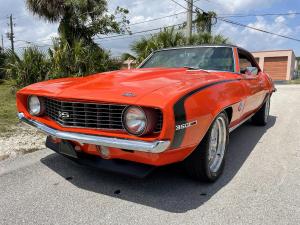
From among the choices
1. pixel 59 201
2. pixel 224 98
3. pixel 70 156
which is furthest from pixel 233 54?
pixel 59 201

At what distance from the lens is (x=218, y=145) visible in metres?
3.30

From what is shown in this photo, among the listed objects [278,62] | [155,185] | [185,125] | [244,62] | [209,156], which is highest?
[244,62]

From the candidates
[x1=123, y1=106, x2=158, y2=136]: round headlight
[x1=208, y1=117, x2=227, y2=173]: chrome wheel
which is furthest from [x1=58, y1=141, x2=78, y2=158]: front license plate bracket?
[x1=208, y1=117, x2=227, y2=173]: chrome wheel

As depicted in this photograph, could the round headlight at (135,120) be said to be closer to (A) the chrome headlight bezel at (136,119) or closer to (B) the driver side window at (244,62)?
(A) the chrome headlight bezel at (136,119)

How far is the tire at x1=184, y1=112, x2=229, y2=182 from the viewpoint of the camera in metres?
2.80

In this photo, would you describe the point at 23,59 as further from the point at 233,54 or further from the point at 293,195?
the point at 293,195

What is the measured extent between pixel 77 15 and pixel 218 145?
10.3 m

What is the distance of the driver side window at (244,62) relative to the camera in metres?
4.29

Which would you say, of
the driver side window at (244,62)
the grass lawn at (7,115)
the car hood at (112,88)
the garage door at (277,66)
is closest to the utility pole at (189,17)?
the grass lawn at (7,115)

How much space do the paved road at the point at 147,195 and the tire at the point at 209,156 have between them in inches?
4.6

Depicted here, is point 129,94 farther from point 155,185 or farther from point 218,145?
point 218,145

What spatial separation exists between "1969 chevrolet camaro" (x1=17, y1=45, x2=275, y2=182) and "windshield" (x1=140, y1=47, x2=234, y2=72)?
0.59m

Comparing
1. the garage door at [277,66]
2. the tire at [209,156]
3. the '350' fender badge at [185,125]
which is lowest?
the garage door at [277,66]

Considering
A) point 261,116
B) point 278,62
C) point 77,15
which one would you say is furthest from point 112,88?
point 278,62
